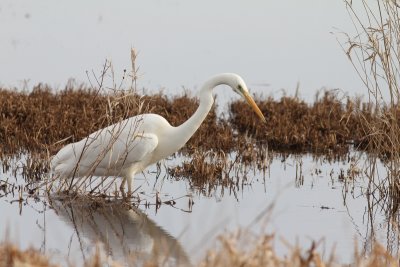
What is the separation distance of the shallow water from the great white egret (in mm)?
346

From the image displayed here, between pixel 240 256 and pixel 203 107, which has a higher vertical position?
pixel 203 107

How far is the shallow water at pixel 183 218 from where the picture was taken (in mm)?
6297

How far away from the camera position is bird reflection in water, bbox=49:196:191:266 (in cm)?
602

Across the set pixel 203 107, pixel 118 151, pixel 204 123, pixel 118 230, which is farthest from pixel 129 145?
pixel 204 123

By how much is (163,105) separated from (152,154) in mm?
5224

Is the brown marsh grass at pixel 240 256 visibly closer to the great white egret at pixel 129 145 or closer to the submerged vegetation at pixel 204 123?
the great white egret at pixel 129 145

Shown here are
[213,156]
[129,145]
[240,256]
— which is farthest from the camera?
[213,156]

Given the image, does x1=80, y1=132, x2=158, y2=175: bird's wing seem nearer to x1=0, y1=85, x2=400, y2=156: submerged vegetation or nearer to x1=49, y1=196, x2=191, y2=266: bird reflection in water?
x1=49, y1=196, x2=191, y2=266: bird reflection in water

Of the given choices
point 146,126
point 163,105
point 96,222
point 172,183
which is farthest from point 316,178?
point 163,105

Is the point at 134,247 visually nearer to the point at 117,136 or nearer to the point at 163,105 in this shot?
the point at 117,136

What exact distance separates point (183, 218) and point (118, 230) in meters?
0.68

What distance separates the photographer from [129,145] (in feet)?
25.6

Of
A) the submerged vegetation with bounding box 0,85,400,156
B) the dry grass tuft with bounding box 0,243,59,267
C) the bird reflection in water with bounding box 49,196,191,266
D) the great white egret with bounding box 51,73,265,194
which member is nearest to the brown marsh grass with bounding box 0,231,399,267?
the dry grass tuft with bounding box 0,243,59,267

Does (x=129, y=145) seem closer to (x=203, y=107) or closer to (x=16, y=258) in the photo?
(x=203, y=107)
